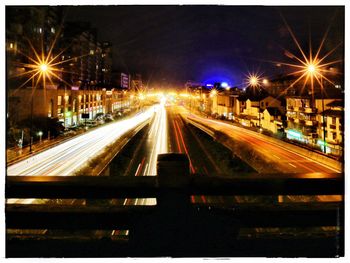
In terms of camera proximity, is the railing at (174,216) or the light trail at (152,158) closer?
the railing at (174,216)

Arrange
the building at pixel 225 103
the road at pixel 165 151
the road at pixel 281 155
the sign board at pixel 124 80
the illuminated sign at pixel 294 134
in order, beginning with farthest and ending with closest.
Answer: the sign board at pixel 124 80, the building at pixel 225 103, the illuminated sign at pixel 294 134, the road at pixel 165 151, the road at pixel 281 155

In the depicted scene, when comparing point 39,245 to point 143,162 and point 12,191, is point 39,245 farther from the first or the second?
point 143,162

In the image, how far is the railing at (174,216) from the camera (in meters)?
2.05

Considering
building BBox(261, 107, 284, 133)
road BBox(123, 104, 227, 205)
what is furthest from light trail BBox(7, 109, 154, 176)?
building BBox(261, 107, 284, 133)

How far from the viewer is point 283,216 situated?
218 cm

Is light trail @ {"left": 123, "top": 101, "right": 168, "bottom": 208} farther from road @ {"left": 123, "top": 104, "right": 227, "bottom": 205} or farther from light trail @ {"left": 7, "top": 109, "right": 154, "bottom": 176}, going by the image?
light trail @ {"left": 7, "top": 109, "right": 154, "bottom": 176}

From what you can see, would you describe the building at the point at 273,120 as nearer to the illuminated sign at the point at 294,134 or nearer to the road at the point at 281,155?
the illuminated sign at the point at 294,134

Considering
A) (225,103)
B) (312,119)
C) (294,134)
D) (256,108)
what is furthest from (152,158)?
(225,103)

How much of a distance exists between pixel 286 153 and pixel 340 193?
16668 mm

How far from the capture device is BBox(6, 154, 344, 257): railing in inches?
80.6

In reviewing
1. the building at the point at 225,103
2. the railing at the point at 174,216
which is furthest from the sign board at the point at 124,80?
the railing at the point at 174,216

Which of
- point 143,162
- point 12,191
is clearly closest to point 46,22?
point 143,162

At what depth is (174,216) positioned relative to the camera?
6.69 feet

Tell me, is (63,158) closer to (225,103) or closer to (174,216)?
(174,216)
